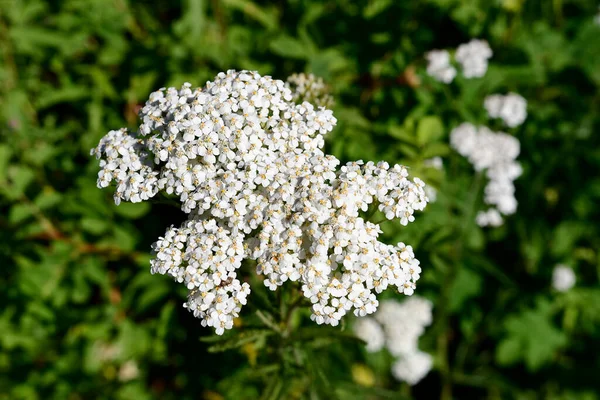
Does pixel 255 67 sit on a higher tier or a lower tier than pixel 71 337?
higher

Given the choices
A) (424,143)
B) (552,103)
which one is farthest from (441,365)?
(552,103)

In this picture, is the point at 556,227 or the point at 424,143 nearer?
the point at 424,143

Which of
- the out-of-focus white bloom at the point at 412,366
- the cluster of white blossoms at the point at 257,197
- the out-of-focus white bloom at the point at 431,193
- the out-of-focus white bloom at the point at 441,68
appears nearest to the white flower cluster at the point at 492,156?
the out-of-focus white bloom at the point at 441,68

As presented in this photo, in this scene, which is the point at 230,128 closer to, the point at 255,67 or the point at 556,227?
the point at 255,67

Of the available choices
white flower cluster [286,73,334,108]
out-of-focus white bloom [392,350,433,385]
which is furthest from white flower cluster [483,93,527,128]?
out-of-focus white bloom [392,350,433,385]

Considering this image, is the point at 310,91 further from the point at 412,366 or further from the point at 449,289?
the point at 412,366

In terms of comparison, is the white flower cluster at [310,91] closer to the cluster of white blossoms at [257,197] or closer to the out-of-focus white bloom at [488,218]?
the cluster of white blossoms at [257,197]

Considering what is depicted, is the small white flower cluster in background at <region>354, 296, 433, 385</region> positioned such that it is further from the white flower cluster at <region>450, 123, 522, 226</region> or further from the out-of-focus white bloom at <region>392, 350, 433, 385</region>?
the white flower cluster at <region>450, 123, 522, 226</region>
